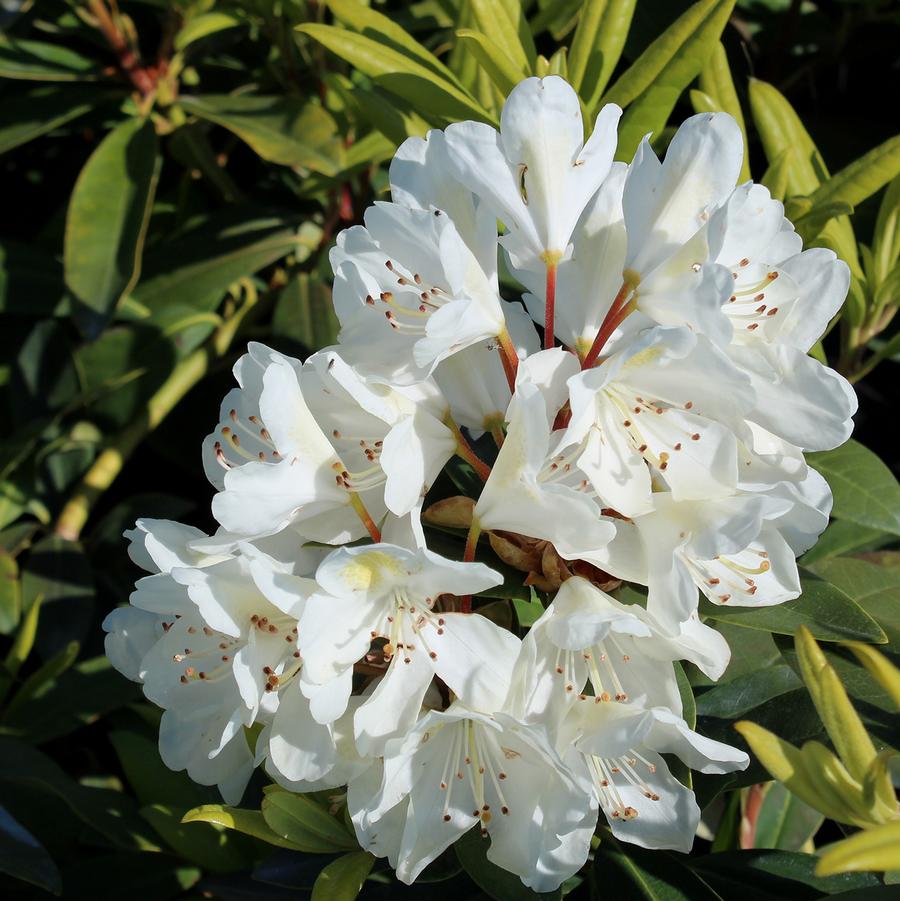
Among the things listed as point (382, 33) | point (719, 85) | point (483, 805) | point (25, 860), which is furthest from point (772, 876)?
point (382, 33)

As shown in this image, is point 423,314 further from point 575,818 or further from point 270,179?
point 270,179

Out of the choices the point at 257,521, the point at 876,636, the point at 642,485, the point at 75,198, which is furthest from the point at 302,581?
the point at 75,198

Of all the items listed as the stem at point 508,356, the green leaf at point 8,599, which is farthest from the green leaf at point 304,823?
the green leaf at point 8,599

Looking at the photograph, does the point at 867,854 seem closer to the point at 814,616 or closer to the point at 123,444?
the point at 814,616

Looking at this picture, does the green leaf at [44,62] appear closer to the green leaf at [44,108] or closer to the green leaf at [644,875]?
the green leaf at [44,108]

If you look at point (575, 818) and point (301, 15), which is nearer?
point (575, 818)

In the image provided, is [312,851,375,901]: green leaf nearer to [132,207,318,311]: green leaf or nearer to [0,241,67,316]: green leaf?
[132,207,318,311]: green leaf

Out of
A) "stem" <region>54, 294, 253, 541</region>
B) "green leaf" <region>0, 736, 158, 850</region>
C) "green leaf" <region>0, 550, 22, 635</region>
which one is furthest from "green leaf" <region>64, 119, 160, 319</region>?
"green leaf" <region>0, 736, 158, 850</region>
